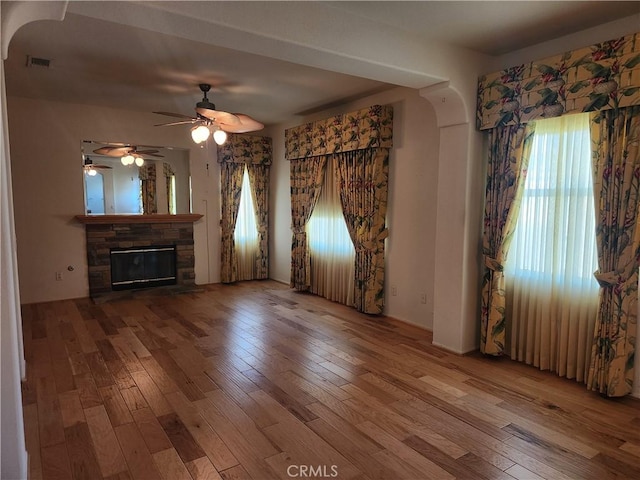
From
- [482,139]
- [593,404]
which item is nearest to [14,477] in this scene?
[593,404]

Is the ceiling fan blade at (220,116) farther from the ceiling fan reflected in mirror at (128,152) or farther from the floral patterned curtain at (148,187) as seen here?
the floral patterned curtain at (148,187)

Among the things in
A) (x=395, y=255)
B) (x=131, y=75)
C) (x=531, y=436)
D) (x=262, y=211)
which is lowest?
(x=531, y=436)

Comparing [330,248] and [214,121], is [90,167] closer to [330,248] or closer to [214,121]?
[214,121]

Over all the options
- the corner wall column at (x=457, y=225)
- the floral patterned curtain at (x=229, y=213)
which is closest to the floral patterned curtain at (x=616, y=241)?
the corner wall column at (x=457, y=225)

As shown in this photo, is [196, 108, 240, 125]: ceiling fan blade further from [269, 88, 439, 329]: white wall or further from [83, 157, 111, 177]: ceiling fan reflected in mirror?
[83, 157, 111, 177]: ceiling fan reflected in mirror

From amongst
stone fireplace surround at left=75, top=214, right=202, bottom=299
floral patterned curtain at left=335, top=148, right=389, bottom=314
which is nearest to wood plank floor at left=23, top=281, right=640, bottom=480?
floral patterned curtain at left=335, top=148, right=389, bottom=314

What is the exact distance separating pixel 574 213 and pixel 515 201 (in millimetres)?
409

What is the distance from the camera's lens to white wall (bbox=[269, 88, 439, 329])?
13.5ft

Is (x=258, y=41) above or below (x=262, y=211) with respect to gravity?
above

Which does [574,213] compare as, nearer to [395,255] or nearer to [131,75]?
[395,255]

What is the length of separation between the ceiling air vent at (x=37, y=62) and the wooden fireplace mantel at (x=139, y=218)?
2.18 meters

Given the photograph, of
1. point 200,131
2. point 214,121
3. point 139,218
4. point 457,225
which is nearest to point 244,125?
point 214,121

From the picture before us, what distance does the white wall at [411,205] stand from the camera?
162 inches

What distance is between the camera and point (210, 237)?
6418 millimetres
